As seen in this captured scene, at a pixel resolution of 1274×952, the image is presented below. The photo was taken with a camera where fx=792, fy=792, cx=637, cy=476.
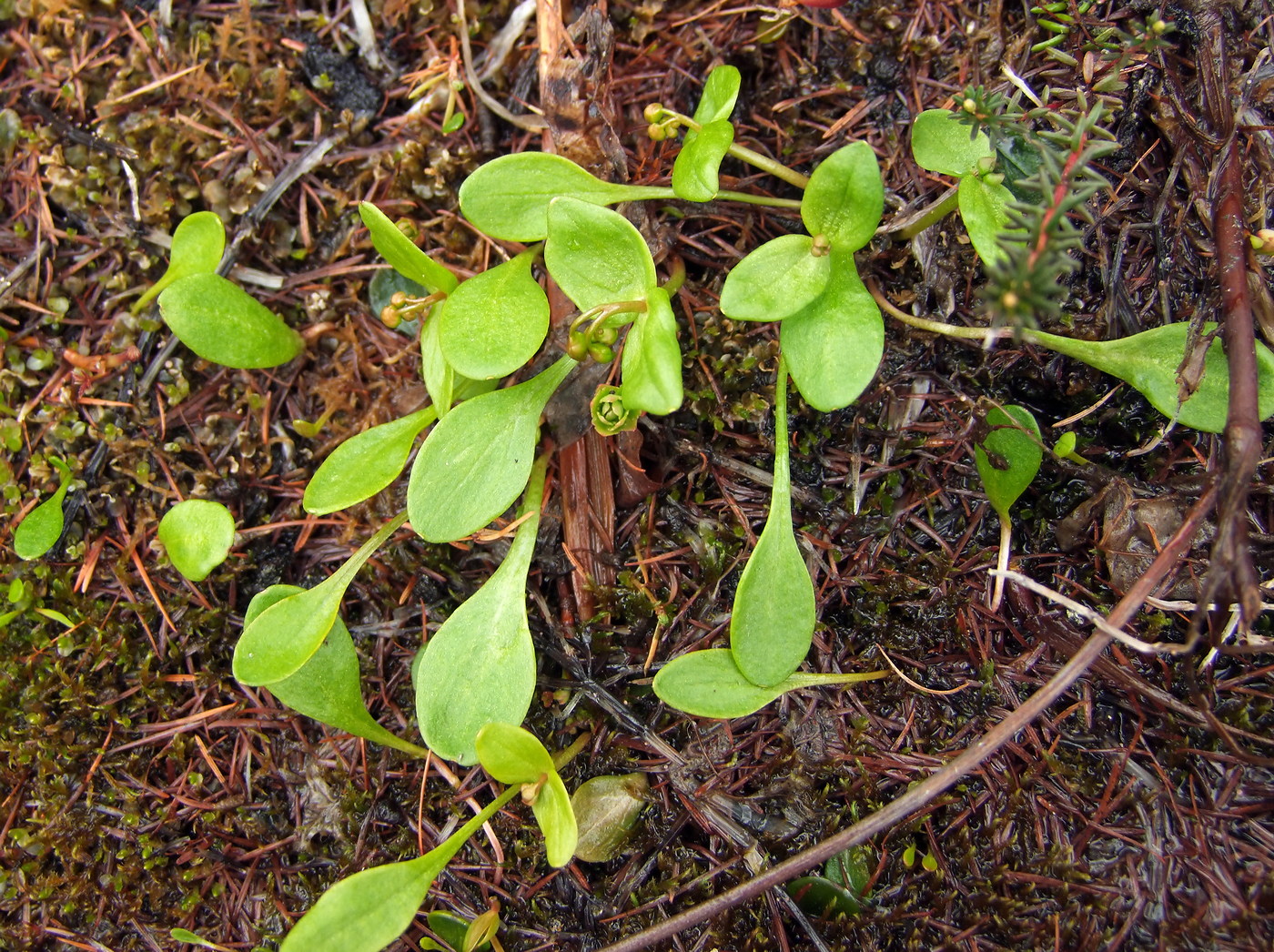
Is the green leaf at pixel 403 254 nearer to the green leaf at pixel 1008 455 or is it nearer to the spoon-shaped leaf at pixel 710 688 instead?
the spoon-shaped leaf at pixel 710 688

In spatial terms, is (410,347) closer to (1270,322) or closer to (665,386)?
(665,386)

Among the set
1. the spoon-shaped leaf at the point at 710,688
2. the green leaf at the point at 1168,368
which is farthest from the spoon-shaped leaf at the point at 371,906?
the green leaf at the point at 1168,368

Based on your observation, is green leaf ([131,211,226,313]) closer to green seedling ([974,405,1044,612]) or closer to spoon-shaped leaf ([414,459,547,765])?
spoon-shaped leaf ([414,459,547,765])

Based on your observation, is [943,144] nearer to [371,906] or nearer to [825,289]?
[825,289]

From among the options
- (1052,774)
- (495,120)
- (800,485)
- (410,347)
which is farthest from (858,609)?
(495,120)

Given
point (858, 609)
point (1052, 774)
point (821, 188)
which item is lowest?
point (1052, 774)

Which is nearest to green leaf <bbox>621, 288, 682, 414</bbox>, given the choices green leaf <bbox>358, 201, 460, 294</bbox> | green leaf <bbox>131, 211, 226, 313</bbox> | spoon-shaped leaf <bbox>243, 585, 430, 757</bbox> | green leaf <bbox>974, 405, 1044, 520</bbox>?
green leaf <bbox>358, 201, 460, 294</bbox>
